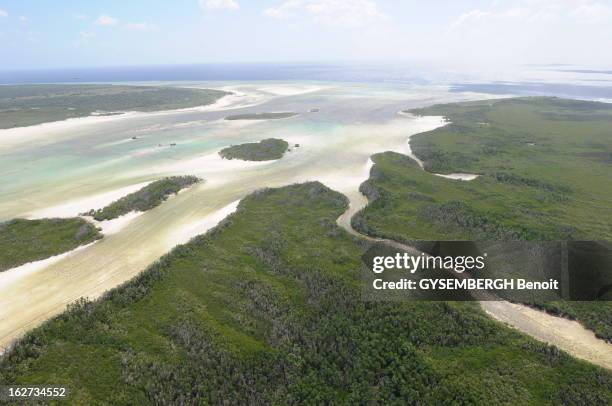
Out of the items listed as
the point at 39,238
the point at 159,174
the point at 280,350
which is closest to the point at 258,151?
the point at 159,174

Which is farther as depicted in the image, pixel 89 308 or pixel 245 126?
pixel 245 126

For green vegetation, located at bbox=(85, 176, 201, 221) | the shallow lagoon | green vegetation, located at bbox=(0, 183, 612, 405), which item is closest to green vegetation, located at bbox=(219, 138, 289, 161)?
the shallow lagoon

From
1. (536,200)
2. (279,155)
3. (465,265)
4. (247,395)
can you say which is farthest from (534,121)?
Result: (247,395)

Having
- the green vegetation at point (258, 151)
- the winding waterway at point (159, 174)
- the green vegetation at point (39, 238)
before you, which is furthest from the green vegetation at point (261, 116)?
the green vegetation at point (39, 238)

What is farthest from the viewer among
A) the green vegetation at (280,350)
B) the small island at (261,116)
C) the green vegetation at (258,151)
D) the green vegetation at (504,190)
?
the small island at (261,116)

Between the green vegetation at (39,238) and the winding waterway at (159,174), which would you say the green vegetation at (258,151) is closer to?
the winding waterway at (159,174)

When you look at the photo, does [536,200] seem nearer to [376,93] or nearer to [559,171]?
[559,171]

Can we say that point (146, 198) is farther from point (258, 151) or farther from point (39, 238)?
point (258, 151)
